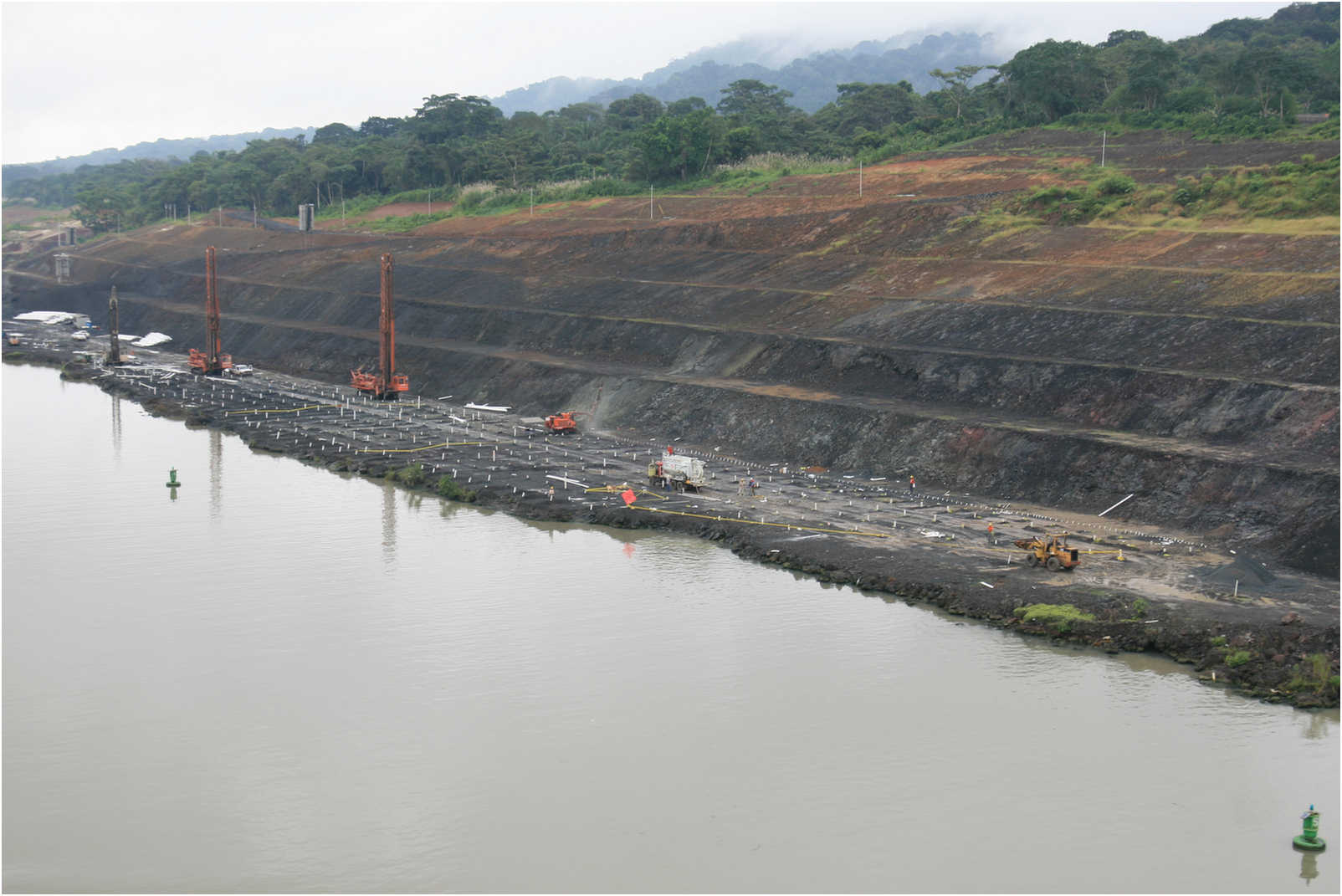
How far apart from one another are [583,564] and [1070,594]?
14.9 meters

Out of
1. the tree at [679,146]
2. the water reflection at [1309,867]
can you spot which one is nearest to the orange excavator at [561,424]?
the water reflection at [1309,867]

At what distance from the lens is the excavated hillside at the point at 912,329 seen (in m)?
48.3

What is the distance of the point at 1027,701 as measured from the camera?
32.1m

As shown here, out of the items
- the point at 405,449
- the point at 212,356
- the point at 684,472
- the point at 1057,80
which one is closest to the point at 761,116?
the point at 1057,80

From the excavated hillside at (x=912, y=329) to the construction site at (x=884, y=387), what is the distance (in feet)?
0.65

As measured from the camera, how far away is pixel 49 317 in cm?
12169

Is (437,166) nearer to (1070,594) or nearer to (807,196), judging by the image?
(807,196)

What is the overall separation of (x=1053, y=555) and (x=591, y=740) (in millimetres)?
17417

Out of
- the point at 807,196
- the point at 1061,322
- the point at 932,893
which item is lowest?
the point at 932,893

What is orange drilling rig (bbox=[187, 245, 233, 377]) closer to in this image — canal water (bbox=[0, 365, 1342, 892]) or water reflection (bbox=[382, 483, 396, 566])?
water reflection (bbox=[382, 483, 396, 566])

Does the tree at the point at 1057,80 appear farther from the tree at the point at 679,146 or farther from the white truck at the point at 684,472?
the white truck at the point at 684,472

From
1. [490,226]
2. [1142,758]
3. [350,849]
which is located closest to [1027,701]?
[1142,758]

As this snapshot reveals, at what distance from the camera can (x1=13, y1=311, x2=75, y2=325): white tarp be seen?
121 m

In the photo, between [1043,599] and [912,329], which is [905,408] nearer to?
[912,329]
